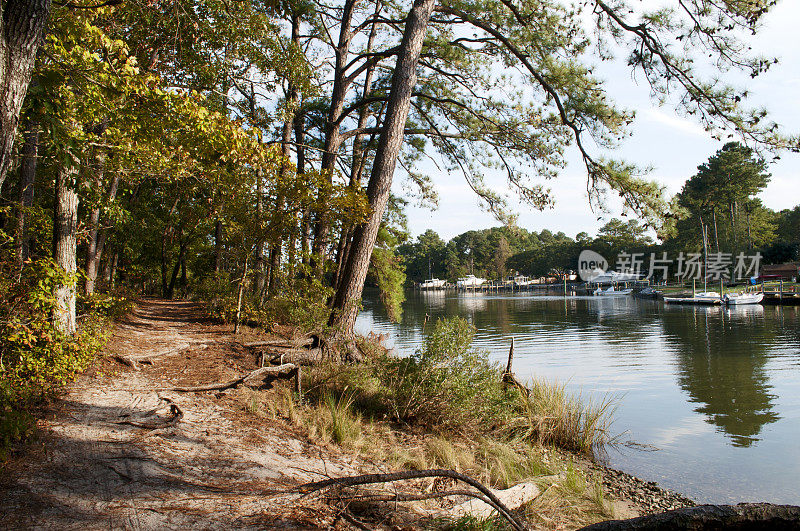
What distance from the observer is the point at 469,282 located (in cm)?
10956

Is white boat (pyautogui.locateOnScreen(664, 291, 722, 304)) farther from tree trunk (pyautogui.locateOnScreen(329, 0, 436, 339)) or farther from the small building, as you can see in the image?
tree trunk (pyautogui.locateOnScreen(329, 0, 436, 339))

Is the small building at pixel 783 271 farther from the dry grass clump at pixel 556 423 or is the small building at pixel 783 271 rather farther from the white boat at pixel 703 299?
the dry grass clump at pixel 556 423

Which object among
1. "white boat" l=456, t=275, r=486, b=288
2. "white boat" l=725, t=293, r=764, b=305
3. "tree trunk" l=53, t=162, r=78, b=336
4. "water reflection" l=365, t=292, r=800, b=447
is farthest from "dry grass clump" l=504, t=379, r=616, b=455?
"white boat" l=456, t=275, r=486, b=288

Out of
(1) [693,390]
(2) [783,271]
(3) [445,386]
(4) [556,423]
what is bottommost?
(1) [693,390]

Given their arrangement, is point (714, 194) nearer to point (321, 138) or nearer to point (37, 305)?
point (321, 138)

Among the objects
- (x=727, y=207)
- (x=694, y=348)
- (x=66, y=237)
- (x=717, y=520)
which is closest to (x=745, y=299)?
(x=727, y=207)

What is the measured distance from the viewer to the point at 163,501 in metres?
3.11

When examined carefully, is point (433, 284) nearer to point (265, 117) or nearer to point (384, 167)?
point (265, 117)

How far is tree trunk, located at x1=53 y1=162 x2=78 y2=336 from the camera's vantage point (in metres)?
5.98

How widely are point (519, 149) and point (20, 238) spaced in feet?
30.8

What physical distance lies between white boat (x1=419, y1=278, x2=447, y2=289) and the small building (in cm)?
7442

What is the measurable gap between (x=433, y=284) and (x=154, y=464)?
120 m

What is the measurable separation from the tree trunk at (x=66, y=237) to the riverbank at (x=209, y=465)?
2.61 ft

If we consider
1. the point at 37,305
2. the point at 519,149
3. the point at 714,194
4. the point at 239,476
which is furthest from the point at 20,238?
the point at 714,194
